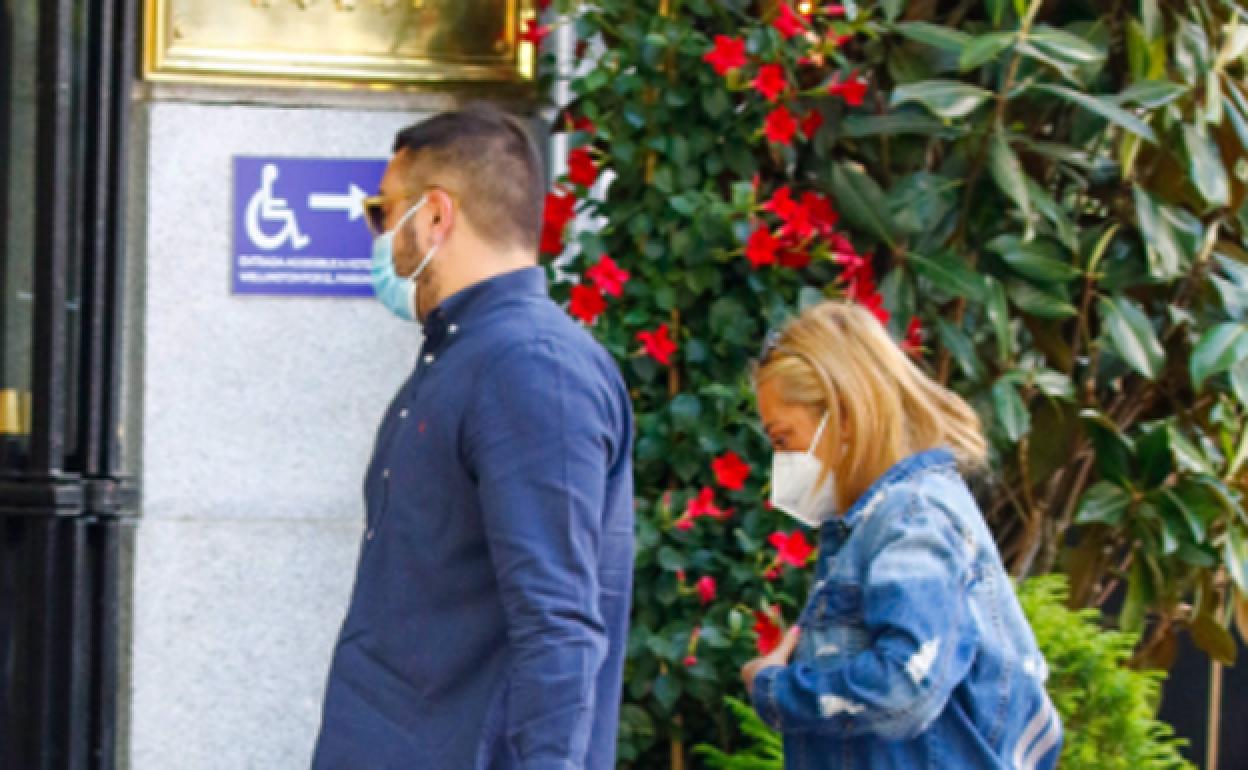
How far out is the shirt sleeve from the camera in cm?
229

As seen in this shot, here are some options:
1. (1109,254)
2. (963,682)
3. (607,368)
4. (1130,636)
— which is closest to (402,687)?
(607,368)

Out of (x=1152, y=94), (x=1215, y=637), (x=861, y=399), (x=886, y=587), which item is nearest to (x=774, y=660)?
(x=886, y=587)

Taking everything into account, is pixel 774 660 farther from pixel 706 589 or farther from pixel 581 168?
pixel 581 168

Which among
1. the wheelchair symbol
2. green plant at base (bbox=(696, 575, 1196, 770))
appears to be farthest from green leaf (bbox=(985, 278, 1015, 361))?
the wheelchair symbol

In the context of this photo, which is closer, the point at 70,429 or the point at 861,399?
the point at 861,399

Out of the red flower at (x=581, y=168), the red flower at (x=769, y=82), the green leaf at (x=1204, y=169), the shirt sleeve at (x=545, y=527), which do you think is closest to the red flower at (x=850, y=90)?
the red flower at (x=769, y=82)

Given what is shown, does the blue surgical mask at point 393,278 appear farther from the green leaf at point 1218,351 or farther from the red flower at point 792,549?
the green leaf at point 1218,351

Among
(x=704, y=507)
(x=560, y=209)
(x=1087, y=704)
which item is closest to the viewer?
(x=1087, y=704)

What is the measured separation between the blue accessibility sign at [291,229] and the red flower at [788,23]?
3.26ft

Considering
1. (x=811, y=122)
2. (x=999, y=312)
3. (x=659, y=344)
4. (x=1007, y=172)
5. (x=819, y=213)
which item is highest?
(x=811, y=122)

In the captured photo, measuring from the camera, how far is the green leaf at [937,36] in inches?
168

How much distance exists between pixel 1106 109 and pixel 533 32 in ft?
4.30

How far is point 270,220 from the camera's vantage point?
A: 171 inches

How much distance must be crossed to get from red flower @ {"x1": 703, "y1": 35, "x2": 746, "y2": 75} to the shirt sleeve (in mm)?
1901
